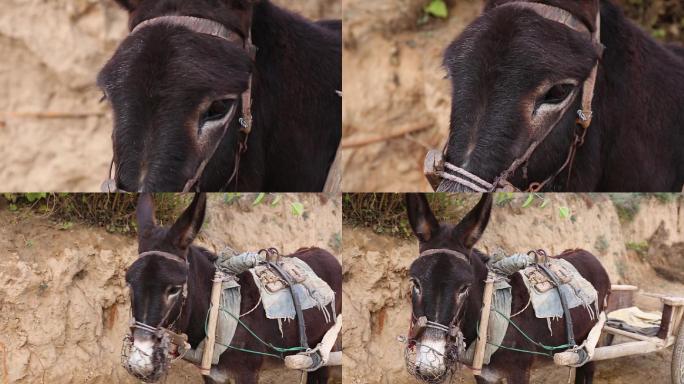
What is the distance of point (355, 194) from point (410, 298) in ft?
1.07

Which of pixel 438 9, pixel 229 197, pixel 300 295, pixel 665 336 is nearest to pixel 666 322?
pixel 665 336

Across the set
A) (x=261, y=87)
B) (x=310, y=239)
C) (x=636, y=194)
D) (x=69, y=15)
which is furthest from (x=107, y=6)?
(x=636, y=194)

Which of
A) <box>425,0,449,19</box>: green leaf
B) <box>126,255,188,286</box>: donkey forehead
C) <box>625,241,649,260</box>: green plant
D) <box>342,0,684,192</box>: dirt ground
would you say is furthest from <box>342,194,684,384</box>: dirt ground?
<box>425,0,449,19</box>: green leaf

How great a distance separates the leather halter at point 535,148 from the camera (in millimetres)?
1632

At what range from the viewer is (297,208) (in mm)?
1859

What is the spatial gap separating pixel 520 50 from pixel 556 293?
82 centimetres

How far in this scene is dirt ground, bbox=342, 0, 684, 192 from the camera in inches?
148

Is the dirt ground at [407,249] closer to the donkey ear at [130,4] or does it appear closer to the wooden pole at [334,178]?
the wooden pole at [334,178]

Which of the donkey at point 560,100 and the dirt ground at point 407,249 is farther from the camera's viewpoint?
the dirt ground at point 407,249

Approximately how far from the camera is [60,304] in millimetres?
1772

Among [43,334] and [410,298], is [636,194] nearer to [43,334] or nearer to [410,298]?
[410,298]

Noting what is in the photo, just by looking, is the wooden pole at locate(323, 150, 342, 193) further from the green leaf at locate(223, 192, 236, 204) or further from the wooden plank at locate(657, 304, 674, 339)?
the wooden plank at locate(657, 304, 674, 339)

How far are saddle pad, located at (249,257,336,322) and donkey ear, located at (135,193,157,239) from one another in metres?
0.32

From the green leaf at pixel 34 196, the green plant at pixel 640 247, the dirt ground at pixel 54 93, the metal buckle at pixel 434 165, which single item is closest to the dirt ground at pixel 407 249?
the green plant at pixel 640 247
